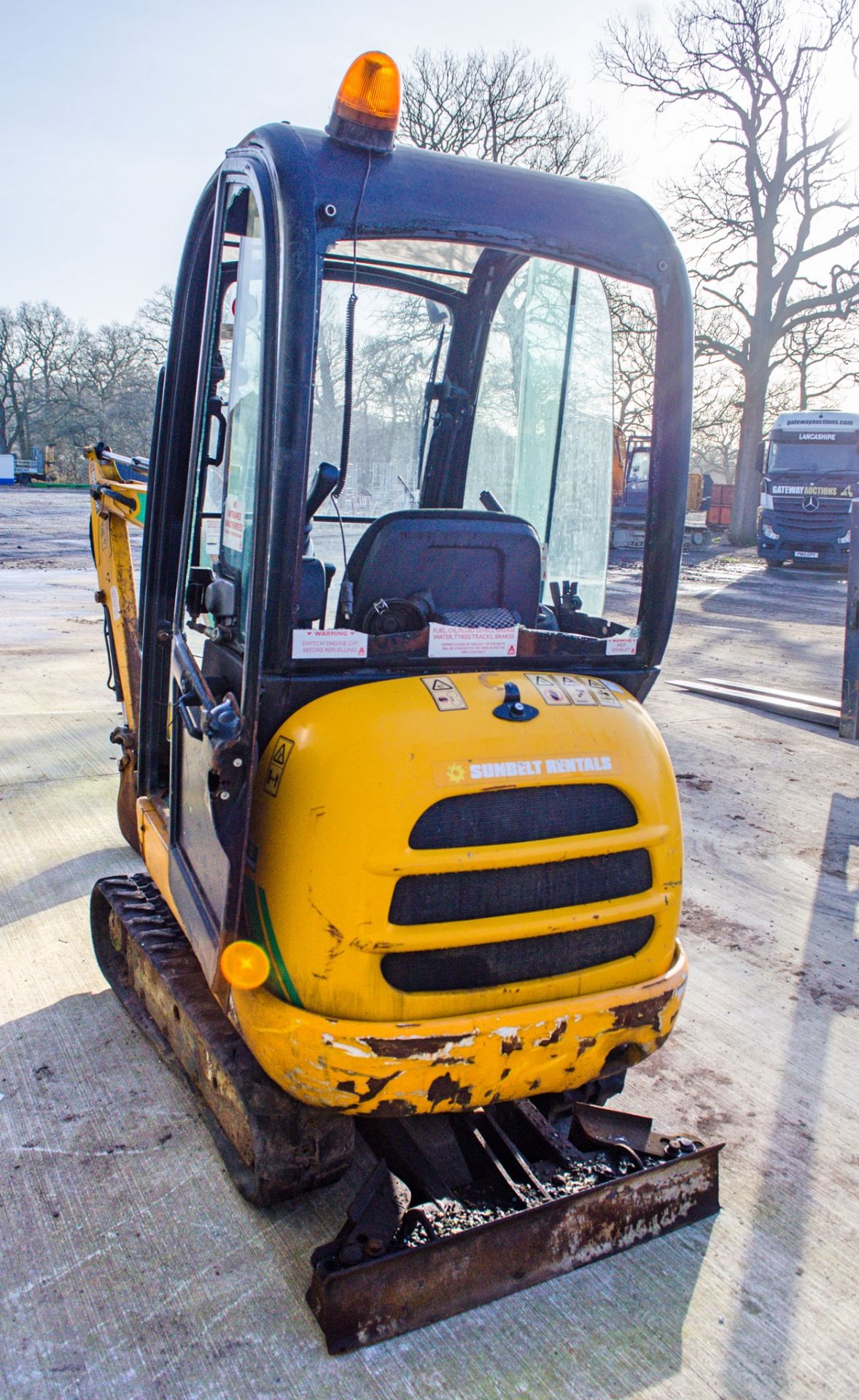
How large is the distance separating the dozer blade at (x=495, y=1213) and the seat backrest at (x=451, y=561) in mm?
1343

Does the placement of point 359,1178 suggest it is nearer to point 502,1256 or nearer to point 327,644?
point 502,1256

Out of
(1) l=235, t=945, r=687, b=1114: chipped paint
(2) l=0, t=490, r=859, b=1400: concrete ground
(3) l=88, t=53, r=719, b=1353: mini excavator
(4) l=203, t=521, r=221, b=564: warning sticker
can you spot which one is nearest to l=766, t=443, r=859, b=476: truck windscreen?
(2) l=0, t=490, r=859, b=1400: concrete ground

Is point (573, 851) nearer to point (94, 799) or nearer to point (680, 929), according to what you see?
point (680, 929)

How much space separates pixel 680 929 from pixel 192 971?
2272mm

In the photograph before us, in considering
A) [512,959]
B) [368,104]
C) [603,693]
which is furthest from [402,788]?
[368,104]

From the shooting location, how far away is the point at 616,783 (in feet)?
7.68

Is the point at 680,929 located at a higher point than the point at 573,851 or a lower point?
lower

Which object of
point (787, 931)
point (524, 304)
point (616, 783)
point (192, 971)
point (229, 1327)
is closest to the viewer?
point (229, 1327)

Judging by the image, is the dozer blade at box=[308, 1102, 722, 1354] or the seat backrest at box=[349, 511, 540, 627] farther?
the seat backrest at box=[349, 511, 540, 627]

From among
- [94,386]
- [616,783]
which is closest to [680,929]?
[616,783]

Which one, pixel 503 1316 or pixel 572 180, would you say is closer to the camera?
pixel 503 1316

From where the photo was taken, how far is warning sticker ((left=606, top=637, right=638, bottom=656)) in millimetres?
2658

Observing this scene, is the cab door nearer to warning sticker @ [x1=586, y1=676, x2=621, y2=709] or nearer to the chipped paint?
the chipped paint

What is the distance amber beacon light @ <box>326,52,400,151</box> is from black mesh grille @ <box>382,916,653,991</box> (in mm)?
1753
